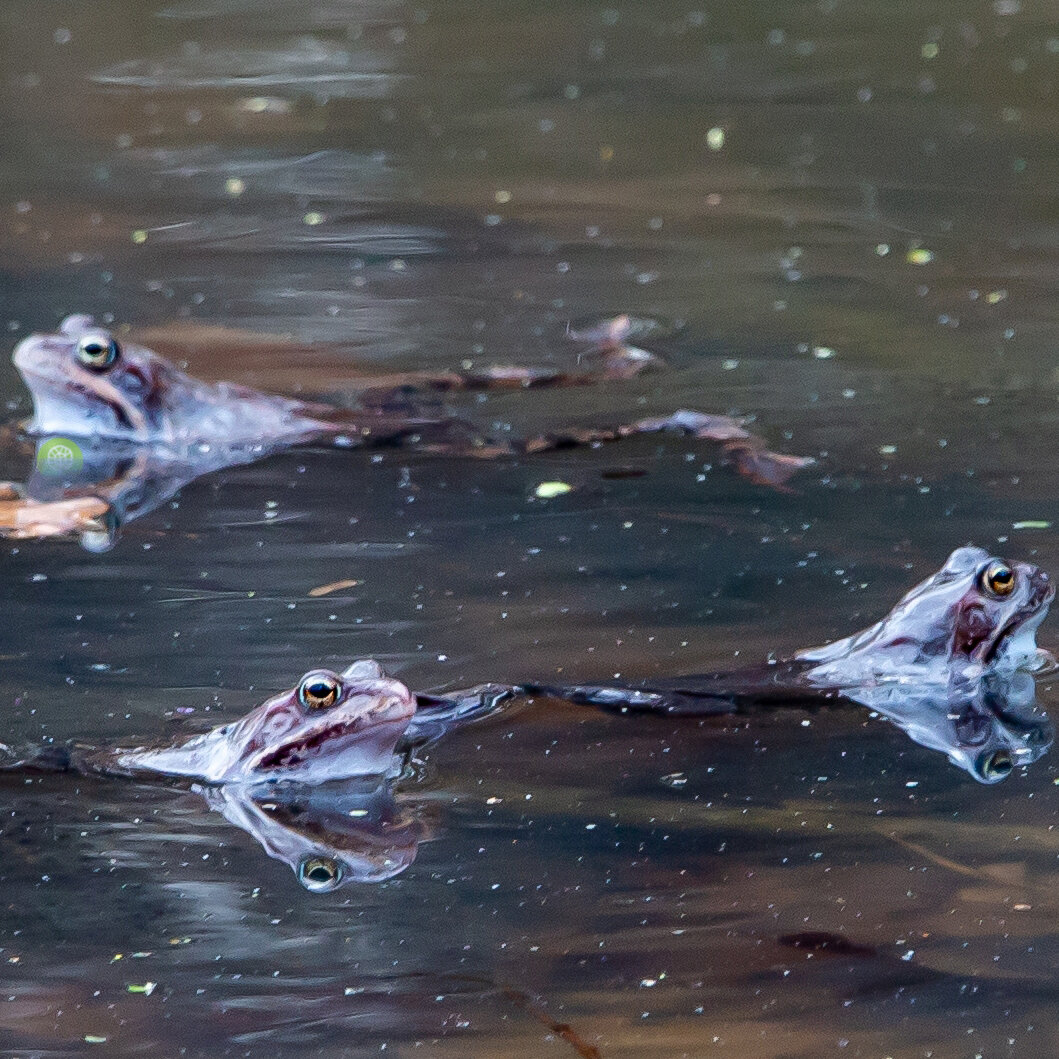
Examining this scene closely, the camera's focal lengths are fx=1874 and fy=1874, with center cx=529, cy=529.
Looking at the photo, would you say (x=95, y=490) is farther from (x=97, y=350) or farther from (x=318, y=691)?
A: (x=318, y=691)

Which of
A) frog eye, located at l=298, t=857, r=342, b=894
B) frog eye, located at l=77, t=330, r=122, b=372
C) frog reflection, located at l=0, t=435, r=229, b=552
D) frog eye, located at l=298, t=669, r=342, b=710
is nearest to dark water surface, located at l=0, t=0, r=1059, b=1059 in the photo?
frog eye, located at l=298, t=857, r=342, b=894

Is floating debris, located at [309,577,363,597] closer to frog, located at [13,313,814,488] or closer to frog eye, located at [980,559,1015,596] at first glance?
frog, located at [13,313,814,488]

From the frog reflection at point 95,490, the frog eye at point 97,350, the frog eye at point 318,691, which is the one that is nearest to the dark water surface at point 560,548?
the frog reflection at point 95,490

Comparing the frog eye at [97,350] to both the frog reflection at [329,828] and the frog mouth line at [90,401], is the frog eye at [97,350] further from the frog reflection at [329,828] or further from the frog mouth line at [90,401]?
the frog reflection at [329,828]

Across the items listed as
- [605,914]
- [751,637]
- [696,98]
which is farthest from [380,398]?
[696,98]

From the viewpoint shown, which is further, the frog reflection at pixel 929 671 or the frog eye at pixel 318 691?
the frog reflection at pixel 929 671

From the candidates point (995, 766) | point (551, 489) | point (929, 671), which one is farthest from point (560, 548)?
point (995, 766)

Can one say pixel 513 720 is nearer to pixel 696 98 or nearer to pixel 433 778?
pixel 433 778
